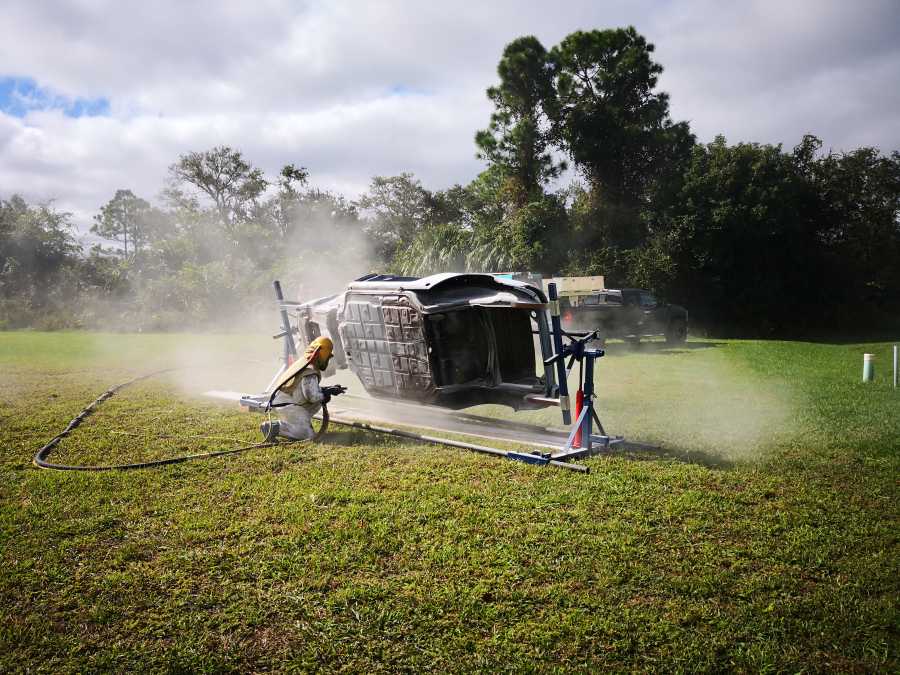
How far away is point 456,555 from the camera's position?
14.4 feet

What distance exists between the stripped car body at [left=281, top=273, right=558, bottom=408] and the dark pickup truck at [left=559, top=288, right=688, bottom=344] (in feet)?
36.4

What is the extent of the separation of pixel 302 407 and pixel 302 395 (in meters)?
0.15

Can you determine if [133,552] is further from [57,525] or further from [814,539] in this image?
[814,539]

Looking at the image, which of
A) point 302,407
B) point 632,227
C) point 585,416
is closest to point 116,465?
point 302,407

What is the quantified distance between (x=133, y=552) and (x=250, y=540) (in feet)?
2.63

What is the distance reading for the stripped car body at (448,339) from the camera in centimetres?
730

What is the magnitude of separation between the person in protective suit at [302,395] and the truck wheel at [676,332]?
1518 centimetres

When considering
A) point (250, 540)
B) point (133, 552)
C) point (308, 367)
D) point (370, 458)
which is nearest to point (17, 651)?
point (133, 552)

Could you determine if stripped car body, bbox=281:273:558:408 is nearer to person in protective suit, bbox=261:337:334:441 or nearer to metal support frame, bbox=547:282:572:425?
metal support frame, bbox=547:282:572:425

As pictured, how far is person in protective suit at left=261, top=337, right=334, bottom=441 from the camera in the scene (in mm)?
7754

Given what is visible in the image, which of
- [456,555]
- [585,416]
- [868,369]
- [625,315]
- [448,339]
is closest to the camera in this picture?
[456,555]

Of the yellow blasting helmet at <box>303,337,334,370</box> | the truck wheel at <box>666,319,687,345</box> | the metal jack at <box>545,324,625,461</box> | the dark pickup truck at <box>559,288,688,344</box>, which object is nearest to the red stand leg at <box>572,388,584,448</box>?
the metal jack at <box>545,324,625,461</box>

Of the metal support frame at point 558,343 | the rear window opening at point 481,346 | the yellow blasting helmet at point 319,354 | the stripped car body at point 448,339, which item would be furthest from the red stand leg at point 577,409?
the yellow blasting helmet at point 319,354

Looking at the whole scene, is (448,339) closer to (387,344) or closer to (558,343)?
(387,344)
